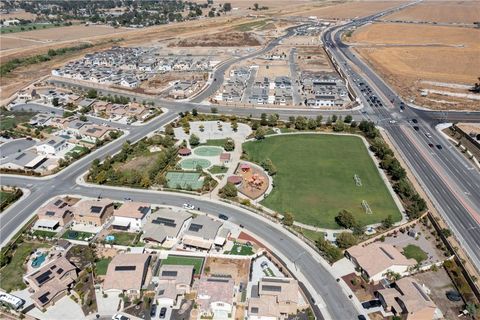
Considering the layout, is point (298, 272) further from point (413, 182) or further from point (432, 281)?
point (413, 182)

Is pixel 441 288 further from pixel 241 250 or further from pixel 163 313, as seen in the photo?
pixel 163 313

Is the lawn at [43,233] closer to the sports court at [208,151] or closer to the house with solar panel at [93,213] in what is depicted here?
the house with solar panel at [93,213]

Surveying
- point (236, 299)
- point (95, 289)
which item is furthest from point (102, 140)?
point (236, 299)

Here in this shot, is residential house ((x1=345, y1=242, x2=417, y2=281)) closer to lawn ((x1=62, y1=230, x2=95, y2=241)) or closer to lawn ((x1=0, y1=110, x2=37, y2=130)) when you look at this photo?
lawn ((x1=62, y1=230, x2=95, y2=241))

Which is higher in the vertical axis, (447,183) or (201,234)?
(447,183)

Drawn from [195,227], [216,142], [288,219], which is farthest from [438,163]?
[195,227]

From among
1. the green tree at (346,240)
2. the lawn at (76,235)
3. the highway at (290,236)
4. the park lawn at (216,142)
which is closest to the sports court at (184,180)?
the highway at (290,236)

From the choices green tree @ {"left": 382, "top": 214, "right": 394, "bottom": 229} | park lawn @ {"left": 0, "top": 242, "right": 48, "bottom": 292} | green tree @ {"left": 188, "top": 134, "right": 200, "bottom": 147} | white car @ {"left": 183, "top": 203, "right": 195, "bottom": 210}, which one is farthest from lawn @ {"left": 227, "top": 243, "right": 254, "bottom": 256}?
green tree @ {"left": 188, "top": 134, "right": 200, "bottom": 147}
